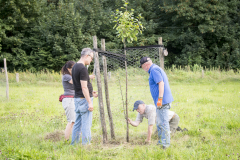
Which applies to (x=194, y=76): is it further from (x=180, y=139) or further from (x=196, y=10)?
(x=180, y=139)

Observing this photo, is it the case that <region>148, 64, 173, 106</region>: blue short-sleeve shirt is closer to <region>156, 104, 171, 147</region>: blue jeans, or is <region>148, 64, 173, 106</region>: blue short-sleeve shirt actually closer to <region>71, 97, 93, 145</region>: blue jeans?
<region>156, 104, 171, 147</region>: blue jeans

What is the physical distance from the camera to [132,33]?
4293mm

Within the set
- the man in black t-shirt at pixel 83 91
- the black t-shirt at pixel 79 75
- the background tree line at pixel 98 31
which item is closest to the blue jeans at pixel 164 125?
the man in black t-shirt at pixel 83 91

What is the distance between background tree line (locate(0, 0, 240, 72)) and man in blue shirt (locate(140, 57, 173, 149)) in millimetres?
19253

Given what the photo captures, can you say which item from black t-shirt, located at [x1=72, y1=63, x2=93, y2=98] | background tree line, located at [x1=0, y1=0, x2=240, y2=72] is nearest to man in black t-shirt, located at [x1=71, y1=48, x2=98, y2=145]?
black t-shirt, located at [x1=72, y1=63, x2=93, y2=98]

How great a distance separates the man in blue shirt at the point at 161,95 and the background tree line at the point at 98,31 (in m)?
19.3

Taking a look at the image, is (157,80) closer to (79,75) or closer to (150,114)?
(150,114)

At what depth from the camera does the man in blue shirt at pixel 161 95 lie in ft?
12.6

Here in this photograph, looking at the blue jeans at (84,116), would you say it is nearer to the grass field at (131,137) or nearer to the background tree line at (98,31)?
the grass field at (131,137)

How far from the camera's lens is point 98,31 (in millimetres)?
26328

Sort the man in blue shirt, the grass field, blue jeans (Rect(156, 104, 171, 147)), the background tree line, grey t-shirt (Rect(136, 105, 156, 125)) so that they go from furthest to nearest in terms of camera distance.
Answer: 1. the background tree line
2. grey t-shirt (Rect(136, 105, 156, 125))
3. blue jeans (Rect(156, 104, 171, 147))
4. the man in blue shirt
5. the grass field

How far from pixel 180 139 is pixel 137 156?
1.31m

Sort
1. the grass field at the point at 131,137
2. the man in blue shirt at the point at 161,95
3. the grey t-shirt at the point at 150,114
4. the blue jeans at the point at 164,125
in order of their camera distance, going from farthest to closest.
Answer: the grey t-shirt at the point at 150,114, the blue jeans at the point at 164,125, the man in blue shirt at the point at 161,95, the grass field at the point at 131,137

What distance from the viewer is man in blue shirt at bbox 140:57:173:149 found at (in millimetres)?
3826
